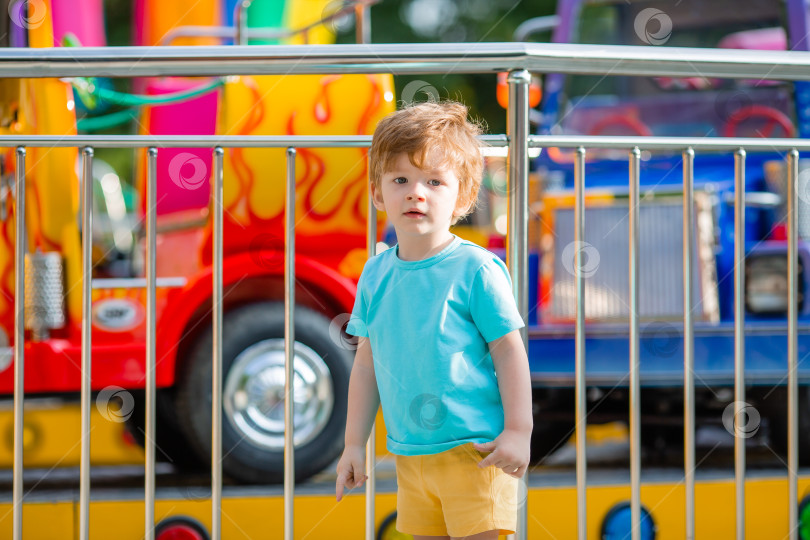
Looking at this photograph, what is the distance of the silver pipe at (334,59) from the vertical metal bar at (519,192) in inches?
2.4

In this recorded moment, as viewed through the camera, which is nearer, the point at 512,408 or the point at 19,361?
the point at 512,408

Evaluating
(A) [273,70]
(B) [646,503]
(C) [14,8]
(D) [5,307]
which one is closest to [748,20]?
(B) [646,503]

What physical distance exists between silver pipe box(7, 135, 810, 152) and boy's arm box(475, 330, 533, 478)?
597 mm

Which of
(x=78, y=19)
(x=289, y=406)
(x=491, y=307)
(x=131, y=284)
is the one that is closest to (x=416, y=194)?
(x=491, y=307)

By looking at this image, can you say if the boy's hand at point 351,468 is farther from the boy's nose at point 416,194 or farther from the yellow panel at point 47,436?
the yellow panel at point 47,436

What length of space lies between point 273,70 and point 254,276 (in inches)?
42.0

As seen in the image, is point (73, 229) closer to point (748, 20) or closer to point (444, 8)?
point (748, 20)

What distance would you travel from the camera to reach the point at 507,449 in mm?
1405

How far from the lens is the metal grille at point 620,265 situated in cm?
319

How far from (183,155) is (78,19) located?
4.48 ft

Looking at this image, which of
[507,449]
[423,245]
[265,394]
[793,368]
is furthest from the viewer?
[265,394]

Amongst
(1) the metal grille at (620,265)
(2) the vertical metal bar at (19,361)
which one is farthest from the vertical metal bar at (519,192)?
(1) the metal grille at (620,265)

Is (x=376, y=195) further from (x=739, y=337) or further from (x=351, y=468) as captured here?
(x=739, y=337)

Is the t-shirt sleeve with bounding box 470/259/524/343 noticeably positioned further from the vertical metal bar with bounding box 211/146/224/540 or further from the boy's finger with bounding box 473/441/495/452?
the vertical metal bar with bounding box 211/146/224/540
